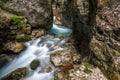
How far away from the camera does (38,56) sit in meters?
11.8

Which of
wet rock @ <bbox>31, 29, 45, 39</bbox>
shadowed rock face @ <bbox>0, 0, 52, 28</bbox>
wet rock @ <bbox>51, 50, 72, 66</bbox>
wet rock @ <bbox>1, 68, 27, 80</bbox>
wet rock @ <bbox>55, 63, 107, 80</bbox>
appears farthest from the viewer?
shadowed rock face @ <bbox>0, 0, 52, 28</bbox>

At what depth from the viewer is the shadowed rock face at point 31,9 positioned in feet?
50.0

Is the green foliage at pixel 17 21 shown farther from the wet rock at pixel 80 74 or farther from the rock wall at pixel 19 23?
the wet rock at pixel 80 74

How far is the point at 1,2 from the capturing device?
1522 centimetres

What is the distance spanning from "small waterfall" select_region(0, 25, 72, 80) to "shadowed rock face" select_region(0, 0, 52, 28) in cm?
170

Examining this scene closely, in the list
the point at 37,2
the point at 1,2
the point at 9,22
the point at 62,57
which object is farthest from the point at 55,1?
the point at 62,57

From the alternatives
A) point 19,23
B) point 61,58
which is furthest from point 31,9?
point 61,58

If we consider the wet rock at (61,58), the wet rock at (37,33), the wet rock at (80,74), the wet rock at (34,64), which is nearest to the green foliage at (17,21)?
the wet rock at (37,33)

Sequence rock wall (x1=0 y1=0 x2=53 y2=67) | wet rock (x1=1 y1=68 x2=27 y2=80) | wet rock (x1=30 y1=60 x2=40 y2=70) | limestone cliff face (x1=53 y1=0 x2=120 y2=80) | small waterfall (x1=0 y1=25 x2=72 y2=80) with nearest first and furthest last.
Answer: limestone cliff face (x1=53 y1=0 x2=120 y2=80)
wet rock (x1=1 y1=68 x2=27 y2=80)
small waterfall (x1=0 y1=25 x2=72 y2=80)
wet rock (x1=30 y1=60 x2=40 y2=70)
rock wall (x1=0 y1=0 x2=53 y2=67)

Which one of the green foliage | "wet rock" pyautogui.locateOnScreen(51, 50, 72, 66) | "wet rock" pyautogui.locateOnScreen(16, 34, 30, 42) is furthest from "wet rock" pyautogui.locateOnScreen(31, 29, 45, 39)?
"wet rock" pyautogui.locateOnScreen(51, 50, 72, 66)

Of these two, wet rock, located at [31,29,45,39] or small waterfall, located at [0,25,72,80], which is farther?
wet rock, located at [31,29,45,39]

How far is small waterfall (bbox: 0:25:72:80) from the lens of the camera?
9.79m

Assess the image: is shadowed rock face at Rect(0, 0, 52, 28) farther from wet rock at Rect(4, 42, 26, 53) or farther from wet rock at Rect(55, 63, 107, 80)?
wet rock at Rect(55, 63, 107, 80)

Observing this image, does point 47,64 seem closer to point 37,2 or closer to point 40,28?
point 40,28
